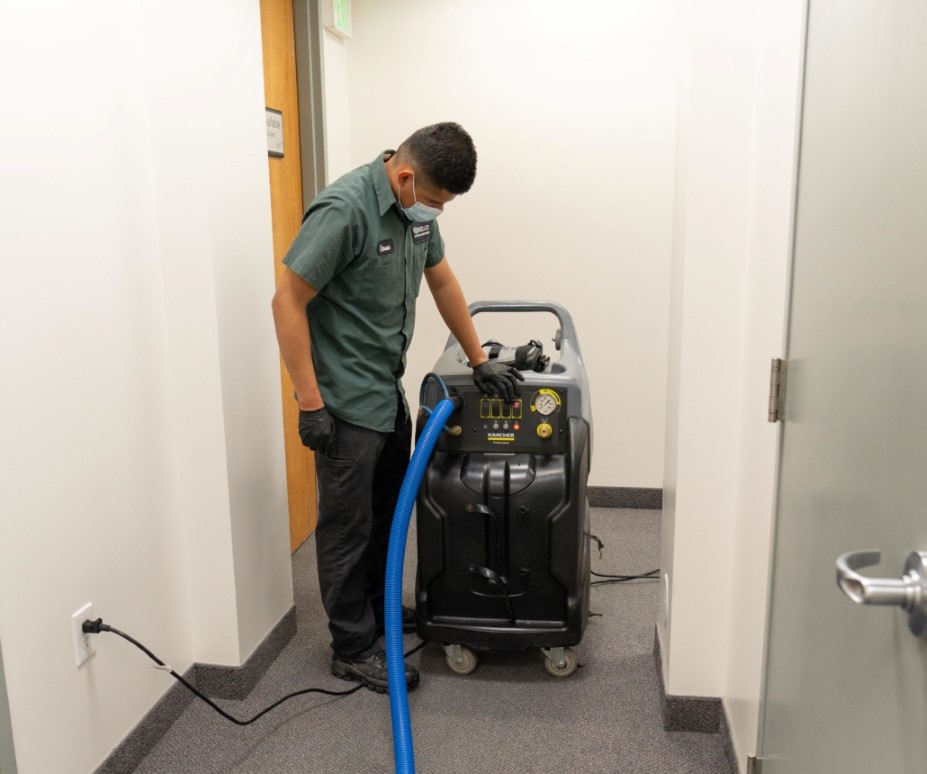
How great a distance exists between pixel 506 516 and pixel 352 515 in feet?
1.26

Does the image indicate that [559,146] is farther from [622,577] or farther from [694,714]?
[694,714]

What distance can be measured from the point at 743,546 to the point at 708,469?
0.18 meters

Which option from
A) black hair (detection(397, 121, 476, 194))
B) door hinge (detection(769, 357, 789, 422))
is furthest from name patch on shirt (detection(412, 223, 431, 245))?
door hinge (detection(769, 357, 789, 422))

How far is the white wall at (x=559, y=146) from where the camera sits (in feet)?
9.75

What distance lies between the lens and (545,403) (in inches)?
77.4

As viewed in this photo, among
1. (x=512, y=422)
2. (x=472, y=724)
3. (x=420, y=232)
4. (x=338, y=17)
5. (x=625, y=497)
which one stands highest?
(x=338, y=17)

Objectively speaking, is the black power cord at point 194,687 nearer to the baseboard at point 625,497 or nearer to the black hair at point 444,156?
the black hair at point 444,156

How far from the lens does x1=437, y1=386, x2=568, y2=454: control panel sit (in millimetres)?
1968

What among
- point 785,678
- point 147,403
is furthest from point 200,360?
point 785,678

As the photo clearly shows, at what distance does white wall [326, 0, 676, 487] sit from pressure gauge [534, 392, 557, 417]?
1.26 meters

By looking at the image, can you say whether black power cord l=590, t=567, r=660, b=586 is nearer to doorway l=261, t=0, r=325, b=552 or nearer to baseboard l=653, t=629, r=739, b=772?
baseboard l=653, t=629, r=739, b=772

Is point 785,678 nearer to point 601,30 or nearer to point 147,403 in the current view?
point 147,403

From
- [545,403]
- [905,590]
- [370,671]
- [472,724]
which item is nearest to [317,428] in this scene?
[545,403]

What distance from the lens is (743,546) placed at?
5.43 ft
